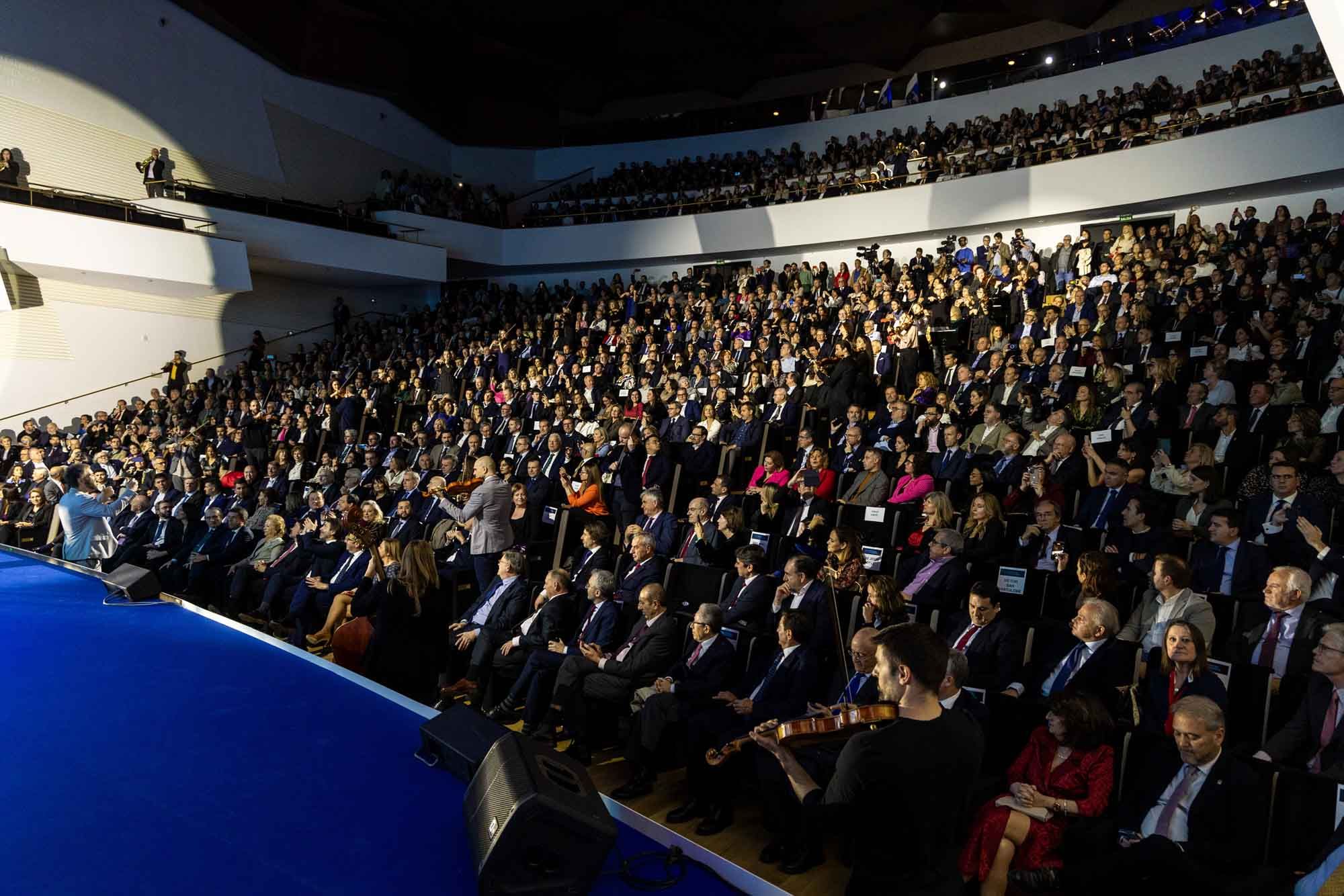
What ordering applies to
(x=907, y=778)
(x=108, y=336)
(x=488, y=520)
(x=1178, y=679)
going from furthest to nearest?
(x=108, y=336)
(x=488, y=520)
(x=1178, y=679)
(x=907, y=778)

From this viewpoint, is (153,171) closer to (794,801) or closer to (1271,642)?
(794,801)

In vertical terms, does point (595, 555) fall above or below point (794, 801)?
above

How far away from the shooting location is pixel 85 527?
8.30 m

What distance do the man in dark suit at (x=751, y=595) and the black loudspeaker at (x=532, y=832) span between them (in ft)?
7.41

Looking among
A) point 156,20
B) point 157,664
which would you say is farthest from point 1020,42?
point 157,664

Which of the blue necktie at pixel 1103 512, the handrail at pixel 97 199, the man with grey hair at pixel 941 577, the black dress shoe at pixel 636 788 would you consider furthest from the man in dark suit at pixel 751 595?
the handrail at pixel 97 199

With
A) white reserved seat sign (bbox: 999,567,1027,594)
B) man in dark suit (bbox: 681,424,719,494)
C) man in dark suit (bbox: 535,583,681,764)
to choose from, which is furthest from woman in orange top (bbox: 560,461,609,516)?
white reserved seat sign (bbox: 999,567,1027,594)

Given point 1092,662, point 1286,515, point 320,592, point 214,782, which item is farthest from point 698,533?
point 214,782

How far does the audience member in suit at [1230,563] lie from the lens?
14.4ft

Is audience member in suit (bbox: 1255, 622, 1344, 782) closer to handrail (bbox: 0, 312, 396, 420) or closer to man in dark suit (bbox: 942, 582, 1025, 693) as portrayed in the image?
man in dark suit (bbox: 942, 582, 1025, 693)

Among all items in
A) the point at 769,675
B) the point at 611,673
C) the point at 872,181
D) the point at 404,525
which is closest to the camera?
the point at 769,675

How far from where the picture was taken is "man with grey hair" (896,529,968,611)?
185 inches

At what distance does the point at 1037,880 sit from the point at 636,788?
5.92 ft

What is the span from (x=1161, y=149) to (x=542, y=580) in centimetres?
1046
